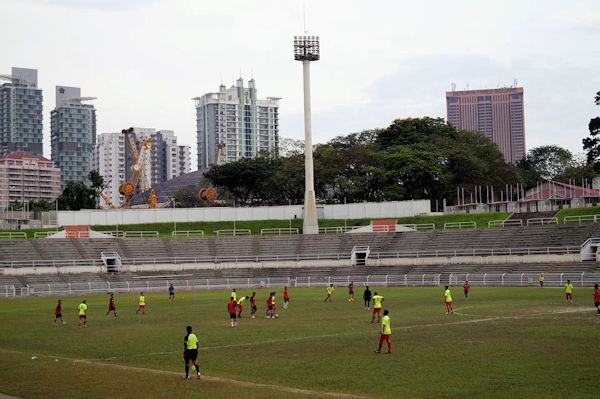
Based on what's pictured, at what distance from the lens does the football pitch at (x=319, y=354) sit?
77.7 ft

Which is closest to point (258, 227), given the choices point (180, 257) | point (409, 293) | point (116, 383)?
point (180, 257)

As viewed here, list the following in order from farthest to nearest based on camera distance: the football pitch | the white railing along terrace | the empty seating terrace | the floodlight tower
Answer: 1. the floodlight tower
2. the empty seating terrace
3. the white railing along terrace
4. the football pitch

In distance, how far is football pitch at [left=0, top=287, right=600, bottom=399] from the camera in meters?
23.7

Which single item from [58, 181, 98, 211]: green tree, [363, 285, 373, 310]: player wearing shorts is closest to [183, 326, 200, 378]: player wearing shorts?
[363, 285, 373, 310]: player wearing shorts

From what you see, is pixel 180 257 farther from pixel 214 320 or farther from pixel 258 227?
pixel 214 320

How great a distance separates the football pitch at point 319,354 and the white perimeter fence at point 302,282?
17627 millimetres

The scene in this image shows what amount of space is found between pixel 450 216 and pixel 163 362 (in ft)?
283

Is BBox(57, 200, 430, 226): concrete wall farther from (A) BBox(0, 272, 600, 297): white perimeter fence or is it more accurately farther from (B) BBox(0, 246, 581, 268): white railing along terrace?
(A) BBox(0, 272, 600, 297): white perimeter fence

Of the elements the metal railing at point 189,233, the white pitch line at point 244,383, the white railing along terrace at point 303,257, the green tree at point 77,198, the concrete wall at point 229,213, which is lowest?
the white pitch line at point 244,383

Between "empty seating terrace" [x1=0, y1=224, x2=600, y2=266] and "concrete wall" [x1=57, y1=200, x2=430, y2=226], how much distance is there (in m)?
19.5

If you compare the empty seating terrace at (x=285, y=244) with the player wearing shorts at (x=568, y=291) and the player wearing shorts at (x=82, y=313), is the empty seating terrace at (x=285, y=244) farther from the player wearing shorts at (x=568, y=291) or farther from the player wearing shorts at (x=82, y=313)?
the player wearing shorts at (x=82, y=313)

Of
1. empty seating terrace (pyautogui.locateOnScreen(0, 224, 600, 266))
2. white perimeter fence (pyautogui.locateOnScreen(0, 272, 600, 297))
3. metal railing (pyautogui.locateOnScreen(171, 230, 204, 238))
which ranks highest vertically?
metal railing (pyautogui.locateOnScreen(171, 230, 204, 238))

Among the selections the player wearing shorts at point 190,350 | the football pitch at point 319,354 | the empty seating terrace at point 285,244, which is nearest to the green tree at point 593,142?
the empty seating terrace at point 285,244

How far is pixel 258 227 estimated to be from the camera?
4695 inches
